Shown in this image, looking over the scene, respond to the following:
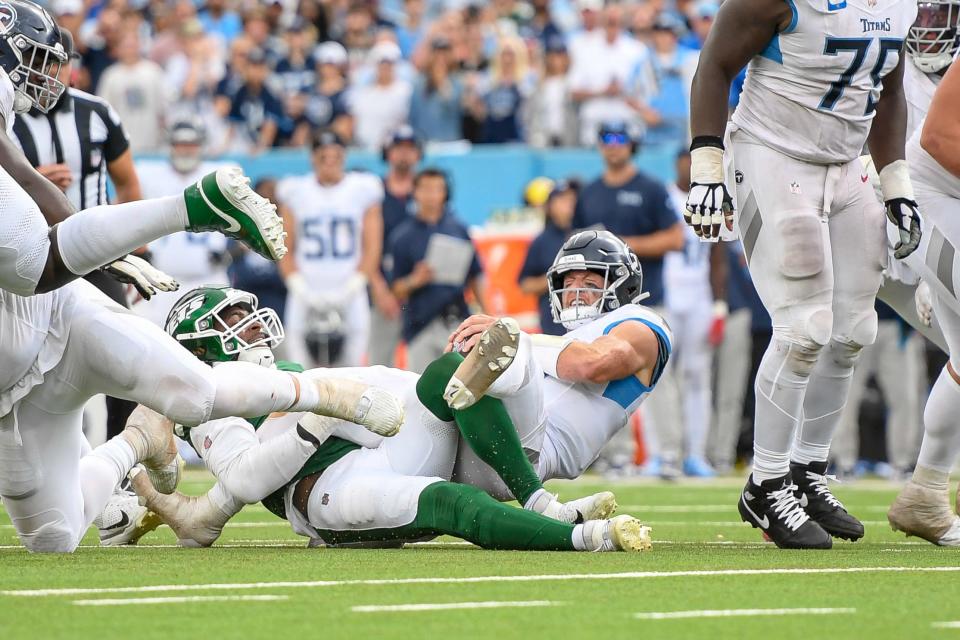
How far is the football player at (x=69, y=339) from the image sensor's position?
4707 millimetres

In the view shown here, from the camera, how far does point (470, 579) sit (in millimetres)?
4480

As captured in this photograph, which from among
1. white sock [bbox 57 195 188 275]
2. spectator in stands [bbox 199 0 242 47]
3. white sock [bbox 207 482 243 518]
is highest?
spectator in stands [bbox 199 0 242 47]

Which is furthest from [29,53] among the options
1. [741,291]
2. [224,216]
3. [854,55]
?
[741,291]

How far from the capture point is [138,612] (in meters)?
3.80

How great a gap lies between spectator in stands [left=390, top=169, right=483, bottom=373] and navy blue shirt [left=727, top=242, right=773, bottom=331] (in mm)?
1861

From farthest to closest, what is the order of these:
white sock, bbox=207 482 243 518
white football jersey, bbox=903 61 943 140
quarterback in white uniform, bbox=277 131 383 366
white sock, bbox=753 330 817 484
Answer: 1. quarterback in white uniform, bbox=277 131 383 366
2. white football jersey, bbox=903 61 943 140
3. white sock, bbox=753 330 817 484
4. white sock, bbox=207 482 243 518

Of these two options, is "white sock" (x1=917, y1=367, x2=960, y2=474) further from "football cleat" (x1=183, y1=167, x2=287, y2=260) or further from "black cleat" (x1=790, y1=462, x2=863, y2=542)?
"football cleat" (x1=183, y1=167, x2=287, y2=260)

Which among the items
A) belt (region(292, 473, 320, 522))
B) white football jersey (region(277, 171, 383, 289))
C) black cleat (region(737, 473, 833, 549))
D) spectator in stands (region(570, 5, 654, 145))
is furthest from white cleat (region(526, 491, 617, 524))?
spectator in stands (region(570, 5, 654, 145))

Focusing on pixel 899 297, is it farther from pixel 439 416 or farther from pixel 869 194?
pixel 439 416

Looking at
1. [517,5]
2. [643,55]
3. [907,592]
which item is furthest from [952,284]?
[517,5]

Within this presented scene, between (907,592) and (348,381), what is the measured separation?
191 centimetres

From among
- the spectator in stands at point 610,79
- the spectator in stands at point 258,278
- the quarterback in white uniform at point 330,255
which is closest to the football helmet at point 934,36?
the quarterback in white uniform at point 330,255

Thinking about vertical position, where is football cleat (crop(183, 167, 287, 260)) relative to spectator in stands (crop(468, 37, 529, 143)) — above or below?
below

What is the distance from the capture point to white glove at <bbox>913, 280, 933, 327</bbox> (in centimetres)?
632
